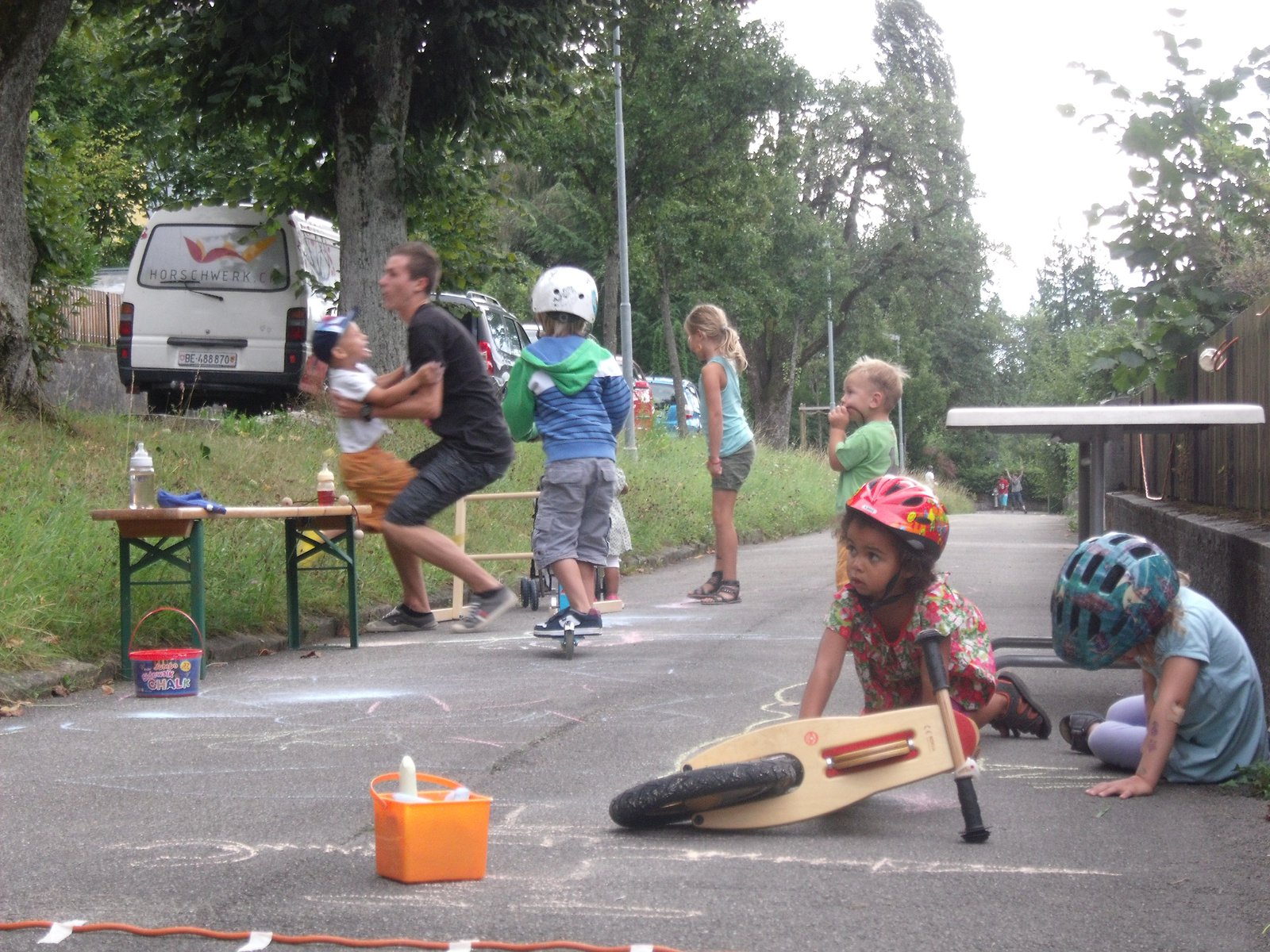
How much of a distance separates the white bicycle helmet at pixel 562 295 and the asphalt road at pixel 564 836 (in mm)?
1848

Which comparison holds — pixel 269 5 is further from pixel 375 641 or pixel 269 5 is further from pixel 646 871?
pixel 646 871

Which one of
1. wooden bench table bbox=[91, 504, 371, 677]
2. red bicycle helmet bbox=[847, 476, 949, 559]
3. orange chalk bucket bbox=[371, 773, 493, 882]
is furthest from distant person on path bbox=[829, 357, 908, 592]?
orange chalk bucket bbox=[371, 773, 493, 882]

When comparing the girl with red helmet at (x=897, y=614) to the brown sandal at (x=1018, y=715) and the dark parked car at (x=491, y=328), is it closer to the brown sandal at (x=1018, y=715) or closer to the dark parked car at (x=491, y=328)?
the brown sandal at (x=1018, y=715)

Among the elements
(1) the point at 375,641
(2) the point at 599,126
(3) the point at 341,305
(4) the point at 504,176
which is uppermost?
(2) the point at 599,126

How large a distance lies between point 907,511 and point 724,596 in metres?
6.71

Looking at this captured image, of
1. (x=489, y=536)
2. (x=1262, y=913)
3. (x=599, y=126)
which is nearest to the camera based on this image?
(x=1262, y=913)

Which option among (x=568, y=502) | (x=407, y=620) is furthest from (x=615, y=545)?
(x=568, y=502)

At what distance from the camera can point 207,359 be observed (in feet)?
53.7

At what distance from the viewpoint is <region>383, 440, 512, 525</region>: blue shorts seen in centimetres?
707

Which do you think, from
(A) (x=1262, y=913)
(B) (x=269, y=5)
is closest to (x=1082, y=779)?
(A) (x=1262, y=913)

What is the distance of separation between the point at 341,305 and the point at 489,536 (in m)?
3.32

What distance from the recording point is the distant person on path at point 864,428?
22.9 ft

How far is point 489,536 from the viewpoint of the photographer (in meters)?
12.9

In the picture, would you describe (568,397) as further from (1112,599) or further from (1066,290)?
(1066,290)
